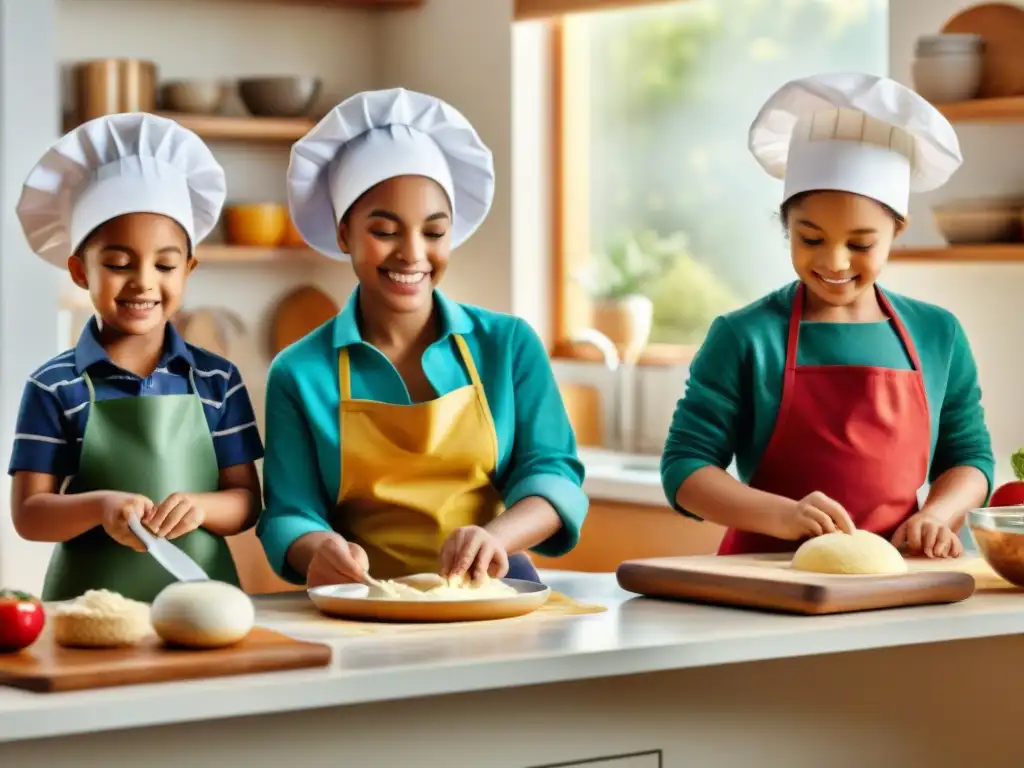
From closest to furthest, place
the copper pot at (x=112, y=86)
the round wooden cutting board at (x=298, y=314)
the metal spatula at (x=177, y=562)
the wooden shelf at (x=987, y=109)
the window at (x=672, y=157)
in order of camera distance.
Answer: the metal spatula at (x=177, y=562), the wooden shelf at (x=987, y=109), the window at (x=672, y=157), the copper pot at (x=112, y=86), the round wooden cutting board at (x=298, y=314)

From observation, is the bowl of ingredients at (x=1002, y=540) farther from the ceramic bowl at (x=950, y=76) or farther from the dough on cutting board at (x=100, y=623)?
the ceramic bowl at (x=950, y=76)

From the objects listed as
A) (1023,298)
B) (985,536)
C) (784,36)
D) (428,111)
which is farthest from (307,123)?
(985,536)

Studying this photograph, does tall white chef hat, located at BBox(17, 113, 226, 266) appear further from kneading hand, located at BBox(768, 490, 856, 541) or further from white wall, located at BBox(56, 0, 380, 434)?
white wall, located at BBox(56, 0, 380, 434)

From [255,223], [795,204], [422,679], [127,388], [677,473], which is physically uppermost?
[255,223]

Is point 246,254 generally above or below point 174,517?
above

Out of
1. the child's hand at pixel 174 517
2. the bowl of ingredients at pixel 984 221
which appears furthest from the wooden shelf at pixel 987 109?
the child's hand at pixel 174 517

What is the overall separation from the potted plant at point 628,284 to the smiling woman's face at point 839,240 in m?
2.31

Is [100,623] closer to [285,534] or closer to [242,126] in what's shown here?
[285,534]

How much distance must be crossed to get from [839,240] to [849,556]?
415 millimetres

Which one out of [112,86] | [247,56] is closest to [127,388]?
[112,86]

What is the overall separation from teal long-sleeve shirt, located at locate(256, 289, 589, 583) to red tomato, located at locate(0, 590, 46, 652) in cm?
43

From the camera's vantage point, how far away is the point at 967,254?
10.2 ft

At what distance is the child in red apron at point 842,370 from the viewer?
1940mm

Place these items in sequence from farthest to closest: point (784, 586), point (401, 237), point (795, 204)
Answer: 1. point (795, 204)
2. point (401, 237)
3. point (784, 586)
